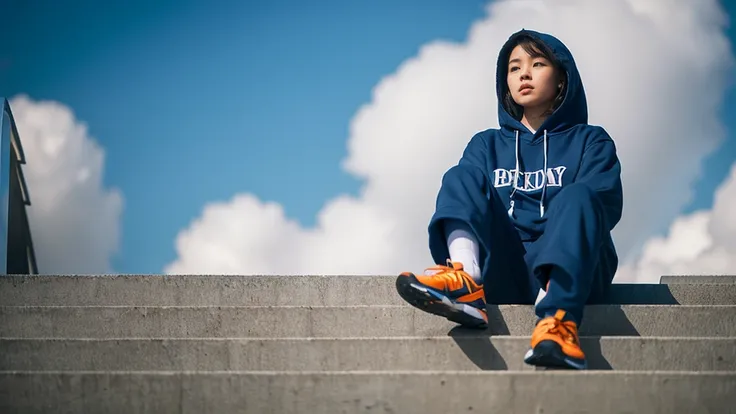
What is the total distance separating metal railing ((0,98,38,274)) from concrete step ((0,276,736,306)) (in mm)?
1324

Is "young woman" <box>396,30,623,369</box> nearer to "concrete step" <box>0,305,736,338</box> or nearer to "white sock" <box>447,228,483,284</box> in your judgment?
"white sock" <box>447,228,483,284</box>

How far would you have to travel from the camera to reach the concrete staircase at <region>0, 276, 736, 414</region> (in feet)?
9.86

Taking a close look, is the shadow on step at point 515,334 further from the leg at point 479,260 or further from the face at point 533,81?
the face at point 533,81

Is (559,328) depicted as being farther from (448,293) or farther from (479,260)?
(479,260)

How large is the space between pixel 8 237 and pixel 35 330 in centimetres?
266

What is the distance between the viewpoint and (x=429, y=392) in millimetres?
3020

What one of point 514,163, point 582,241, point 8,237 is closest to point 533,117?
point 514,163

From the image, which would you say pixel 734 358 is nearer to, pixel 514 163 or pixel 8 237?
pixel 514 163

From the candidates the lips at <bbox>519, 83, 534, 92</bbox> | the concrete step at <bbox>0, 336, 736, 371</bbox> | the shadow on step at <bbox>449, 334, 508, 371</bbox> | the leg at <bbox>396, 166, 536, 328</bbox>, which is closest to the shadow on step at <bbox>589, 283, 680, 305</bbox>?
the leg at <bbox>396, 166, 536, 328</bbox>

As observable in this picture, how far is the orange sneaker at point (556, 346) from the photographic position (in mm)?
3361

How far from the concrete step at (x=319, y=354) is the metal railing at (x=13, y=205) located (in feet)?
9.60

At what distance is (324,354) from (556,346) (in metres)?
0.79

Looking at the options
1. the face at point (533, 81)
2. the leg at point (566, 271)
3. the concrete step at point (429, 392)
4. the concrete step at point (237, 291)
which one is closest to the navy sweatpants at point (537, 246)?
the leg at point (566, 271)

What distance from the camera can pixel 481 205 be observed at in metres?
3.93
